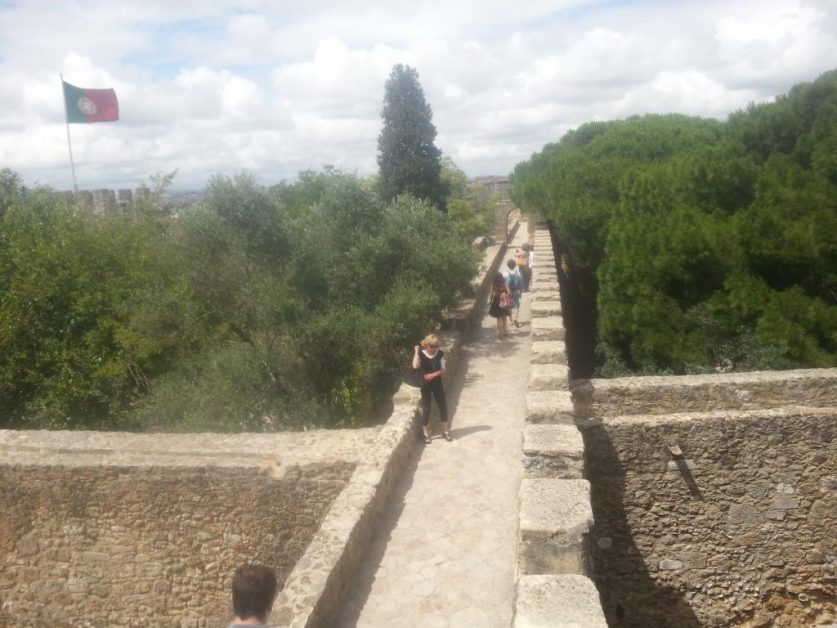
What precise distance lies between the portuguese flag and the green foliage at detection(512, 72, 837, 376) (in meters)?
16.9

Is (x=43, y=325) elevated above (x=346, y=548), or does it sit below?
above

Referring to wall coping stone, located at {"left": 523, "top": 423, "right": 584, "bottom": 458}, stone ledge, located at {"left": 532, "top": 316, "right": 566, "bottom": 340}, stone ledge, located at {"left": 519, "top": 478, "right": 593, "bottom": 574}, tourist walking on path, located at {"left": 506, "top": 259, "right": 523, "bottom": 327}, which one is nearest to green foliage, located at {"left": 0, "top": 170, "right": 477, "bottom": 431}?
tourist walking on path, located at {"left": 506, "top": 259, "right": 523, "bottom": 327}

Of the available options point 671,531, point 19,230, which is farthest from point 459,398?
point 19,230

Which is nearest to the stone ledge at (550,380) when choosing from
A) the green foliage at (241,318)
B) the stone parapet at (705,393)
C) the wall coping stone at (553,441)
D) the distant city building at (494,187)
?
the stone parapet at (705,393)

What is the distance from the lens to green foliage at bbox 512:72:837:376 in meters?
10.4

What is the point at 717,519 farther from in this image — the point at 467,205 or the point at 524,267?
the point at 467,205

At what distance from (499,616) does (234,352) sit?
698cm

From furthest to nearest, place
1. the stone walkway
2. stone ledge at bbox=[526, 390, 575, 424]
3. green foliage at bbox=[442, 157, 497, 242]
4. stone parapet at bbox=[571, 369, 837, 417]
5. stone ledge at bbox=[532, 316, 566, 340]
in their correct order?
green foliage at bbox=[442, 157, 497, 242] → stone ledge at bbox=[532, 316, 566, 340] → stone parapet at bbox=[571, 369, 837, 417] → stone ledge at bbox=[526, 390, 575, 424] → the stone walkway

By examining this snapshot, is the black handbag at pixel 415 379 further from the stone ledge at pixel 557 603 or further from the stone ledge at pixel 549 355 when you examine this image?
the stone ledge at pixel 557 603

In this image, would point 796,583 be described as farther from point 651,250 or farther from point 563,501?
point 651,250

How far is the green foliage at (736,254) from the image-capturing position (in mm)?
10422

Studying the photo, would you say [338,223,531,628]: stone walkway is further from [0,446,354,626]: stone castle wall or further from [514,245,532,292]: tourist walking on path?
[514,245,532,292]: tourist walking on path

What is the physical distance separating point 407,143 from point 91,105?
10555 mm

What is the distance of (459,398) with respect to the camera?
8.61m
